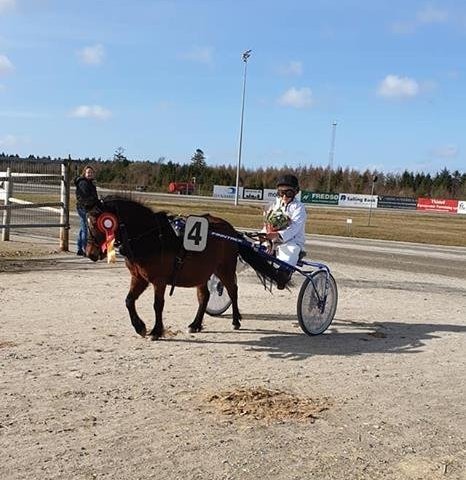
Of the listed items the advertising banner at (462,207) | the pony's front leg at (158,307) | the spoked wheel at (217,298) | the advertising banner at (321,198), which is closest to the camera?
the pony's front leg at (158,307)

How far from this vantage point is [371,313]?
9.91m

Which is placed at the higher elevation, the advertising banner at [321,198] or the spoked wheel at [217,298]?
the advertising banner at [321,198]

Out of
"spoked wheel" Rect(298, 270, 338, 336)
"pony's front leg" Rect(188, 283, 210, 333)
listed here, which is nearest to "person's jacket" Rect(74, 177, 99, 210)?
"pony's front leg" Rect(188, 283, 210, 333)

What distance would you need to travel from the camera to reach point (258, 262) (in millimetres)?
8234

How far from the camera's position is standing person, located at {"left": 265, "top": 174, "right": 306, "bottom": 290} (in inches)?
328

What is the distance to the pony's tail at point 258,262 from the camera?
8.16m

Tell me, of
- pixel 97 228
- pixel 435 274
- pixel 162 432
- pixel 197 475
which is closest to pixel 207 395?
pixel 162 432

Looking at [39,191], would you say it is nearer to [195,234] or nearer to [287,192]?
[287,192]

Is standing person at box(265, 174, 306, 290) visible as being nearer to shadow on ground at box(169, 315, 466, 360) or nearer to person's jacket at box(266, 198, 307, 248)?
person's jacket at box(266, 198, 307, 248)

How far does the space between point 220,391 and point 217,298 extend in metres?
3.35

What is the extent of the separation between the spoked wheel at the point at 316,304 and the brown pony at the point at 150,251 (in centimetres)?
118

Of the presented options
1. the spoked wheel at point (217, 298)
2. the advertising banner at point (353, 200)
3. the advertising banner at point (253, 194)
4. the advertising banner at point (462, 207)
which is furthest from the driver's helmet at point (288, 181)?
the advertising banner at point (253, 194)

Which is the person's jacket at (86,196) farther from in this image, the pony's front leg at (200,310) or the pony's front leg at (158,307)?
the pony's front leg at (200,310)

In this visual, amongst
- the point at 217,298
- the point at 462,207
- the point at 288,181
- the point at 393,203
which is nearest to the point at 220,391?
the point at 217,298
